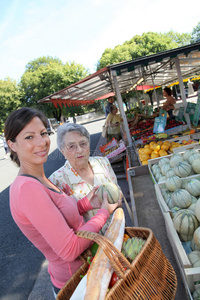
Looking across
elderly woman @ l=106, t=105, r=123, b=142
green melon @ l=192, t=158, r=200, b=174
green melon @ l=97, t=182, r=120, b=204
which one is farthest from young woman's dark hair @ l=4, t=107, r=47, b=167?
elderly woman @ l=106, t=105, r=123, b=142

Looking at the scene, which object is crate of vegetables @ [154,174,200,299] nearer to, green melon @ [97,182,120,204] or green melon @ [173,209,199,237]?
green melon @ [173,209,199,237]

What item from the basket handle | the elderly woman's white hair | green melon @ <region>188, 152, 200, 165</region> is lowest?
green melon @ <region>188, 152, 200, 165</region>

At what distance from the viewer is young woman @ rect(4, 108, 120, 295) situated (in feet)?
3.50

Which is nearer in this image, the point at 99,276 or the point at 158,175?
the point at 99,276

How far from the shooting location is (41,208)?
1.06 metres

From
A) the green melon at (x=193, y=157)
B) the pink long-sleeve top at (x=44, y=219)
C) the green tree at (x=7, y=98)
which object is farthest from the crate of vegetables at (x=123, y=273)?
the green tree at (x=7, y=98)

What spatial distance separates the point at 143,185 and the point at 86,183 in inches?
55.8

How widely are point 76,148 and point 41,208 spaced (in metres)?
0.91

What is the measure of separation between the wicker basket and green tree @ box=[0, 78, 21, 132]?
3518 centimetres

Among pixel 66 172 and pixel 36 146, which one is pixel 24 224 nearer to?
pixel 36 146

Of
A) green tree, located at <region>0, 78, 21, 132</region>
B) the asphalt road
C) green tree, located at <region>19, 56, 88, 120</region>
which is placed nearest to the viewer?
the asphalt road

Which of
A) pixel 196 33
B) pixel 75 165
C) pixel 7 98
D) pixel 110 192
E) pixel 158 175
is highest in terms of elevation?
pixel 196 33

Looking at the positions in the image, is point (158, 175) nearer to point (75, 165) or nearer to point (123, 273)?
point (75, 165)

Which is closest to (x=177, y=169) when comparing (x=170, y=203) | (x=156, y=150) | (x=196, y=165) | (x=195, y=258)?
(x=196, y=165)
